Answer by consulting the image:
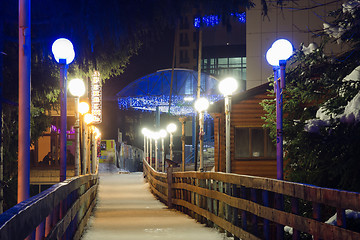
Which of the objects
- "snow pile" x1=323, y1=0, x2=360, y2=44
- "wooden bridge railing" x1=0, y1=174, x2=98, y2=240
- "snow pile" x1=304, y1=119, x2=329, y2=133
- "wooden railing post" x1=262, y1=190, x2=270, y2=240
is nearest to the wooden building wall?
"snow pile" x1=323, y1=0, x2=360, y2=44

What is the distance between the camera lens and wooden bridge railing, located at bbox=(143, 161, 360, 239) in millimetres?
5694

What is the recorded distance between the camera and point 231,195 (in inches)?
432

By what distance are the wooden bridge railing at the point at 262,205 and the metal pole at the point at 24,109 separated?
11.1 ft

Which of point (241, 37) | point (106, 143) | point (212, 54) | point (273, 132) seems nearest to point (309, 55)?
point (273, 132)

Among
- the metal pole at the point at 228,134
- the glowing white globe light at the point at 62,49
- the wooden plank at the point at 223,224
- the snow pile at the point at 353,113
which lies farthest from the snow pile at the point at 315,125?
the glowing white globe light at the point at 62,49

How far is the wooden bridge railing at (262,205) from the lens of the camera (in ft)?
18.7

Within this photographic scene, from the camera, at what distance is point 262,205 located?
8.71 m

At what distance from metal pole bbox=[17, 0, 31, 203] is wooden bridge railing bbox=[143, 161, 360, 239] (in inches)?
133

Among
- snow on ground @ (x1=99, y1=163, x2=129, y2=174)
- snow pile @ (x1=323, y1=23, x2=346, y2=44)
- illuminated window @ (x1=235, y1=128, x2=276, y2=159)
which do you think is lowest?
snow on ground @ (x1=99, y1=163, x2=129, y2=174)

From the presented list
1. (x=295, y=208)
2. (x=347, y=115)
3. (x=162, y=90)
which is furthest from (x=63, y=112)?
(x=162, y=90)

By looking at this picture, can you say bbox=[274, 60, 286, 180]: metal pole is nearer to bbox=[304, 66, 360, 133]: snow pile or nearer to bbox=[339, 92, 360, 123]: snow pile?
bbox=[304, 66, 360, 133]: snow pile

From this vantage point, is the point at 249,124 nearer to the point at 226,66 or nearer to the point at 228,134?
the point at 228,134

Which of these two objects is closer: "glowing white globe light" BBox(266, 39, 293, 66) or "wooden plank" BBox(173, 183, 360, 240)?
"wooden plank" BBox(173, 183, 360, 240)

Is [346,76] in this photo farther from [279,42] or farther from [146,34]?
[146,34]
